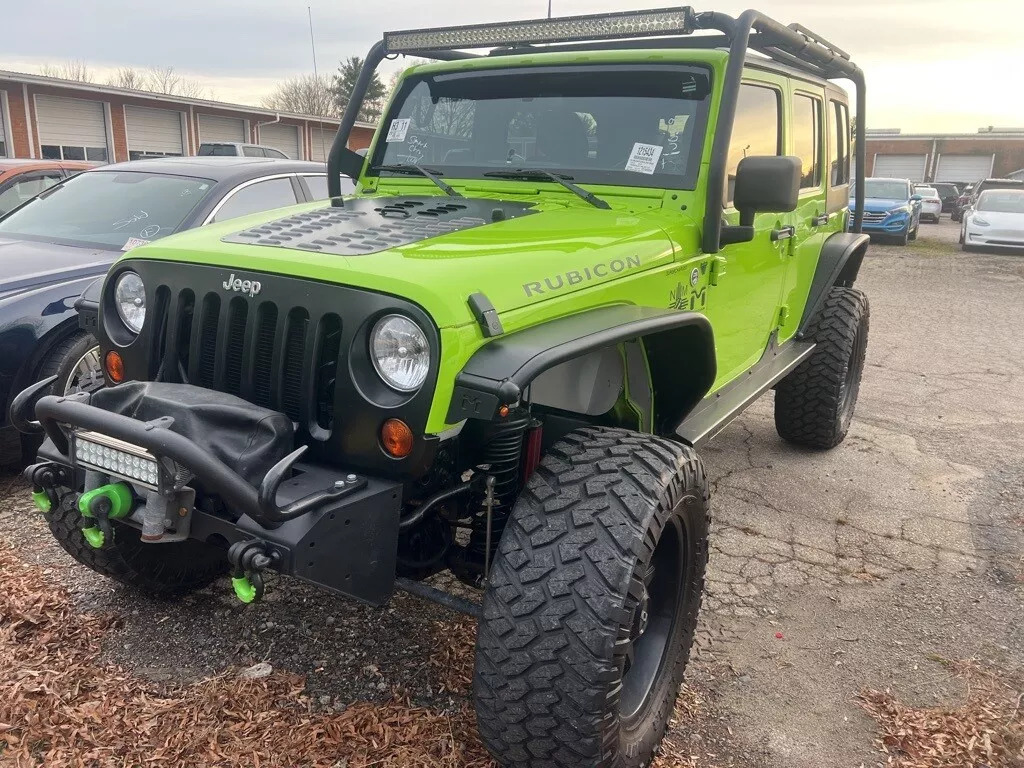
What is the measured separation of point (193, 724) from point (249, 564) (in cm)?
96

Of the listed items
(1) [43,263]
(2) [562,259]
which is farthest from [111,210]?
(2) [562,259]

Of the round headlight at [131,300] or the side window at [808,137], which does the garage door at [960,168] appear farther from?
the round headlight at [131,300]

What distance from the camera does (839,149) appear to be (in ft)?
16.9

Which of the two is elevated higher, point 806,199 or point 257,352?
point 806,199

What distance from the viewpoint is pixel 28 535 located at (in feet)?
12.4

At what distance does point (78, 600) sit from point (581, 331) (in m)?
2.33

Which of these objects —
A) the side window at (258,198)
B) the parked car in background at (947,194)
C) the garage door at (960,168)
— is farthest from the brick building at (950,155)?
the side window at (258,198)

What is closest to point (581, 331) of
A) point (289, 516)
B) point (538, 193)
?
point (289, 516)

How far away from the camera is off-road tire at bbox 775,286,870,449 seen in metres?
4.81

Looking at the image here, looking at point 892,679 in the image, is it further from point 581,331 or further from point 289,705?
point 289,705

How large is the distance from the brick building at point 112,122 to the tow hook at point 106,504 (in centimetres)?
1946

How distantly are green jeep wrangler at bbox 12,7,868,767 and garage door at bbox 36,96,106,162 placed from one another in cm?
2352

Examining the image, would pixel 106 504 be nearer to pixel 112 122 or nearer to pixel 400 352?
pixel 400 352

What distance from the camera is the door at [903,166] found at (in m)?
44.7
